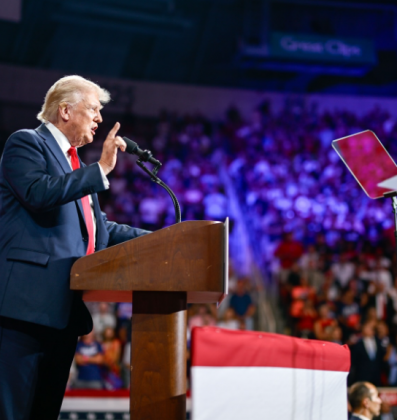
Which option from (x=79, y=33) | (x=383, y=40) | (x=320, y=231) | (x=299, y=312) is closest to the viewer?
(x=299, y=312)

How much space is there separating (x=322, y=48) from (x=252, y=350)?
10.8 m

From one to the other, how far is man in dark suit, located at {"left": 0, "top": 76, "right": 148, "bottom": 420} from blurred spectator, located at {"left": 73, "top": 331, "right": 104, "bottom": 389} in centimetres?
407

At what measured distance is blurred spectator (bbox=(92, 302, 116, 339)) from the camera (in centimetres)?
635

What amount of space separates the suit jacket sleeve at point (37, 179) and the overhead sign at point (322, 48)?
10.2 metres

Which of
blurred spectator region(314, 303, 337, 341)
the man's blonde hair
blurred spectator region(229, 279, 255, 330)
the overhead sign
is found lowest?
blurred spectator region(314, 303, 337, 341)

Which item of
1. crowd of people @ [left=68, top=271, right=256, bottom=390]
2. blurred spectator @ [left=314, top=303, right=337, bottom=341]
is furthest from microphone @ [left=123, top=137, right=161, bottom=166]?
blurred spectator @ [left=314, top=303, right=337, bottom=341]

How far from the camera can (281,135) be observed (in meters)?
10.8

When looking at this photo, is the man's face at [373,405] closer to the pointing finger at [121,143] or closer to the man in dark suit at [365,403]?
the man in dark suit at [365,403]

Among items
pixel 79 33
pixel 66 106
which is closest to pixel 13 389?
pixel 66 106

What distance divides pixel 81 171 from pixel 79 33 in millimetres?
10878

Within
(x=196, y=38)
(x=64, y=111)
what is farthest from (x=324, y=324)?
(x=196, y=38)

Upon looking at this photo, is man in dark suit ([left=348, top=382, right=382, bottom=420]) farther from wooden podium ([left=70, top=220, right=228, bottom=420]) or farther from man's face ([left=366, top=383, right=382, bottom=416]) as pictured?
wooden podium ([left=70, top=220, right=228, bottom=420])

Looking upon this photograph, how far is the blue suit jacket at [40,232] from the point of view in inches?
64.0

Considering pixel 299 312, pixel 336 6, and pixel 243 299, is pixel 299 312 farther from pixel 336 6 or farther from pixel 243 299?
pixel 336 6
